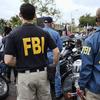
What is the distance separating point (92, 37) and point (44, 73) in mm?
985

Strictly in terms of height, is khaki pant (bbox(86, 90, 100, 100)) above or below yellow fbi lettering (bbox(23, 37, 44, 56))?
below

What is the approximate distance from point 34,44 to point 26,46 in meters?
0.10

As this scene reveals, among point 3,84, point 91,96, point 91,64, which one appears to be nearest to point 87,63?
point 91,64

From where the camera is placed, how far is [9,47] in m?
4.35

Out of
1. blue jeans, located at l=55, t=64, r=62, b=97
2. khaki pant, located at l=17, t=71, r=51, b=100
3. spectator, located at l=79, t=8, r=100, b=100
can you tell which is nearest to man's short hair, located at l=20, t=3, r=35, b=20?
khaki pant, located at l=17, t=71, r=51, b=100

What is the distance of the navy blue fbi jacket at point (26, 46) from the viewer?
4.35 meters

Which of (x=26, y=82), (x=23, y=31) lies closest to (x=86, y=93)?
(x=26, y=82)

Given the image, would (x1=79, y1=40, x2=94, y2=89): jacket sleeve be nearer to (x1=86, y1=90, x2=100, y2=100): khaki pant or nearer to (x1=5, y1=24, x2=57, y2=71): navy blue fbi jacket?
(x1=86, y1=90, x2=100, y2=100): khaki pant

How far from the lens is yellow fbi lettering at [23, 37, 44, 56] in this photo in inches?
172

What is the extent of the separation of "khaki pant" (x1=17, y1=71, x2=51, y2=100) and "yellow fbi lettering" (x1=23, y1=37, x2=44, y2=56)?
0.28 m

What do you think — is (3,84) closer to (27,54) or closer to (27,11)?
(27,54)

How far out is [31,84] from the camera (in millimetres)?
4418

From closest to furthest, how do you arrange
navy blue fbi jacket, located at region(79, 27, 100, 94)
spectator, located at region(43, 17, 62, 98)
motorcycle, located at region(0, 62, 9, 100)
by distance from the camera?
navy blue fbi jacket, located at region(79, 27, 100, 94)
spectator, located at region(43, 17, 62, 98)
motorcycle, located at region(0, 62, 9, 100)

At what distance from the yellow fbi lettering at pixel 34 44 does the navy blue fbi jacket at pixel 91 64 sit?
2.46 ft
